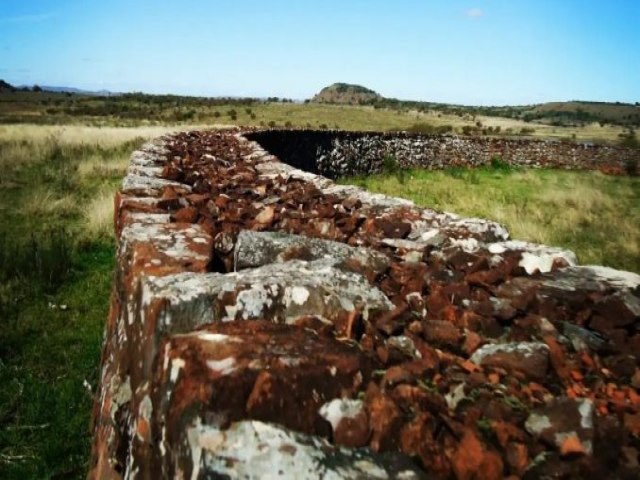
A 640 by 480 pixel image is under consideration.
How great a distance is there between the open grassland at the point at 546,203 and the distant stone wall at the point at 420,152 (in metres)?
0.84

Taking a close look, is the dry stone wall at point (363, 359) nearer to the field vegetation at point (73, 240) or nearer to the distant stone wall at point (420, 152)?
the field vegetation at point (73, 240)

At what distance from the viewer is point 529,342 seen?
1428 millimetres

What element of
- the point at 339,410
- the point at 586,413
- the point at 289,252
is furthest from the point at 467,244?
the point at 339,410

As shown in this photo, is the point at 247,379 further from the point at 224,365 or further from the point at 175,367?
the point at 175,367

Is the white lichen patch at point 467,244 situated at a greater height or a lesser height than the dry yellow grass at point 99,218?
greater

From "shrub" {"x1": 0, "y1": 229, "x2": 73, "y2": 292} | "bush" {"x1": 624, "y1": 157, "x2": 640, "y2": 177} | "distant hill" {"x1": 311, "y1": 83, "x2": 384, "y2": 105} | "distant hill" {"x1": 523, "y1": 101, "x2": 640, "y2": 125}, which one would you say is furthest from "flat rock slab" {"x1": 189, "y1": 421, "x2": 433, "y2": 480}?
"distant hill" {"x1": 311, "y1": 83, "x2": 384, "y2": 105}

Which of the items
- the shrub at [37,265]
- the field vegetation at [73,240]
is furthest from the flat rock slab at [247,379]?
the shrub at [37,265]

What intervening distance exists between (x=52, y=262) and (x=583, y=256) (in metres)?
8.24

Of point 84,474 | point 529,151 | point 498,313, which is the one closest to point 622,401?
point 498,313

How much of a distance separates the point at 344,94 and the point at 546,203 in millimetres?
159406

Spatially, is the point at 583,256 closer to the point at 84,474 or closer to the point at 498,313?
the point at 498,313

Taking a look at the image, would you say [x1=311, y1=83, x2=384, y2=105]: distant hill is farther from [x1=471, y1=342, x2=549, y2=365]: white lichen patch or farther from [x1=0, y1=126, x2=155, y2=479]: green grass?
[x1=471, y1=342, x2=549, y2=365]: white lichen patch

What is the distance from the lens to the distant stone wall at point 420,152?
13688 mm

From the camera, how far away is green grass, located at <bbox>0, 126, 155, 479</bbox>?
2.92 m
